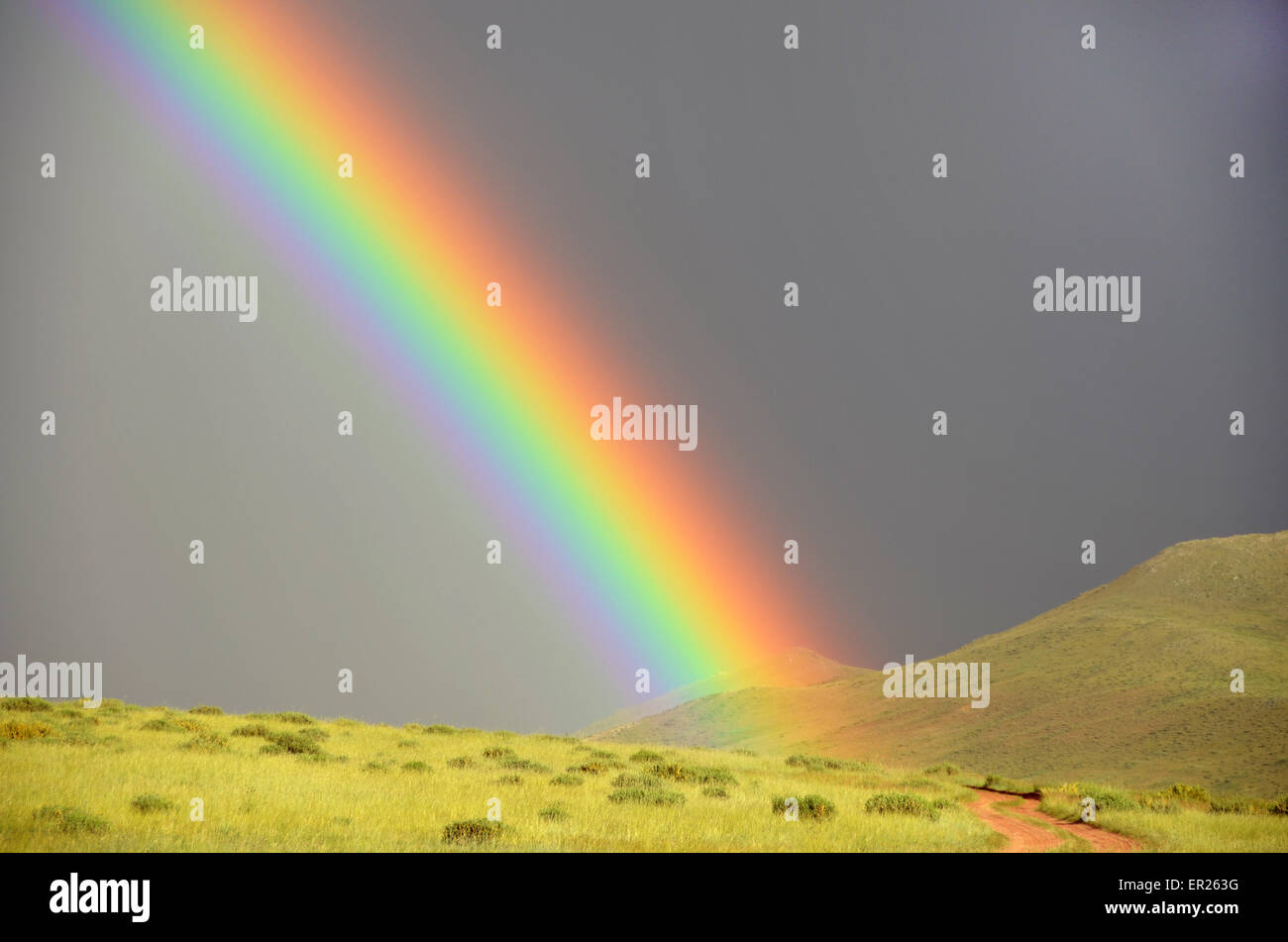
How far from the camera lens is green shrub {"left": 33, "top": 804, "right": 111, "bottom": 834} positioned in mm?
14055

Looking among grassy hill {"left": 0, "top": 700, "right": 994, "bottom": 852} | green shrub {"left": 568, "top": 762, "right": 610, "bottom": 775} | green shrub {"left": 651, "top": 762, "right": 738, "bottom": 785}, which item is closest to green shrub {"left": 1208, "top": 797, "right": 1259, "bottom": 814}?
grassy hill {"left": 0, "top": 700, "right": 994, "bottom": 852}

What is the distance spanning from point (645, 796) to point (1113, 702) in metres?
60.8

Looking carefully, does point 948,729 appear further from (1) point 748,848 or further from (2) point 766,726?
(1) point 748,848

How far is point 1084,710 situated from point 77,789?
70729 mm

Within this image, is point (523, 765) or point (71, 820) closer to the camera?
point (71, 820)

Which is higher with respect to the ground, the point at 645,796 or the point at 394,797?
the point at 394,797

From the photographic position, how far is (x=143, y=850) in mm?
12992

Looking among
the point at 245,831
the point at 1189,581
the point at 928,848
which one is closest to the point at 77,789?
the point at 245,831

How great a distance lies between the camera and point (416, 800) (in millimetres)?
18562

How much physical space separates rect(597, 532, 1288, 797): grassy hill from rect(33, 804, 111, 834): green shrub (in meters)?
51.3

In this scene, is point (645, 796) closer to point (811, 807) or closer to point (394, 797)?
point (811, 807)

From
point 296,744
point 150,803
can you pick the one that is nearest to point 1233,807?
point 296,744

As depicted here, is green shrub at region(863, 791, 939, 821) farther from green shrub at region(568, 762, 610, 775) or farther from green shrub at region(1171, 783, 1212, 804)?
green shrub at region(1171, 783, 1212, 804)
